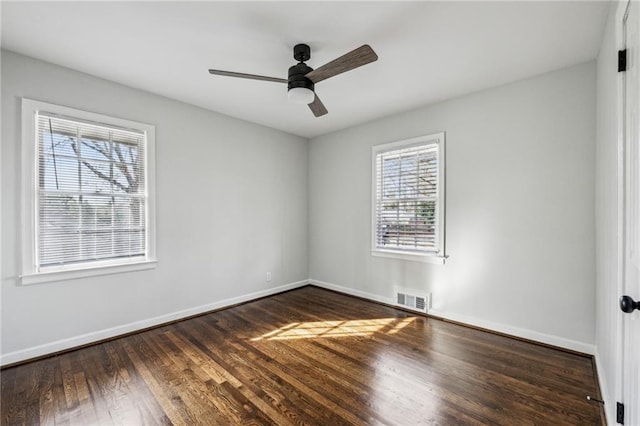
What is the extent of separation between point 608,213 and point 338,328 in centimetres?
256

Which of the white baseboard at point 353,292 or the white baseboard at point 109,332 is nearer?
the white baseboard at point 109,332

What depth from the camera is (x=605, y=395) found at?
6.20 feet

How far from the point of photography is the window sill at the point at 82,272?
8.22 feet

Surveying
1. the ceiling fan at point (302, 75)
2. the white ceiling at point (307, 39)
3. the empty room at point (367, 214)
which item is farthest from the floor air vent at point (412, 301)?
the ceiling fan at point (302, 75)

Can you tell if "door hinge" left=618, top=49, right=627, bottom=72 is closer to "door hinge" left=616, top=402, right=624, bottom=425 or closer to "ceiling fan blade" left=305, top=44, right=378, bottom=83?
"ceiling fan blade" left=305, top=44, right=378, bottom=83

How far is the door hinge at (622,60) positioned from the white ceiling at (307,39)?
0.70 metres

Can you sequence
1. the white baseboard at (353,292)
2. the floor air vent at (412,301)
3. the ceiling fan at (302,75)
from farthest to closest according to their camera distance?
the white baseboard at (353,292) < the floor air vent at (412,301) < the ceiling fan at (302,75)

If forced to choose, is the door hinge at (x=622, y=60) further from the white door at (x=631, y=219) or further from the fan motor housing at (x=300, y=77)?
the fan motor housing at (x=300, y=77)

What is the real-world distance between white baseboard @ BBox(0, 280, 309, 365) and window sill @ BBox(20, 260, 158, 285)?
591 millimetres

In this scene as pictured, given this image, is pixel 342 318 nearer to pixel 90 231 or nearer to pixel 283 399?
pixel 283 399

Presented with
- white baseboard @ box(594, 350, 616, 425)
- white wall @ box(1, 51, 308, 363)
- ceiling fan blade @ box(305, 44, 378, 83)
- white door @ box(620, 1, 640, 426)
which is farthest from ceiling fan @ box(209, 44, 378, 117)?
white baseboard @ box(594, 350, 616, 425)

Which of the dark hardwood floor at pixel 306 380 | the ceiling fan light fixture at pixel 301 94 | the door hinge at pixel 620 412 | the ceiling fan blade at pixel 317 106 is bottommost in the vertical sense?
the dark hardwood floor at pixel 306 380

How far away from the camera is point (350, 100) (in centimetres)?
347

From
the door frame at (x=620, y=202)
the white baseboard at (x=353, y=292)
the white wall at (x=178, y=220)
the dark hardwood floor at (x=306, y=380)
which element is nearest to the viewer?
the door frame at (x=620, y=202)
